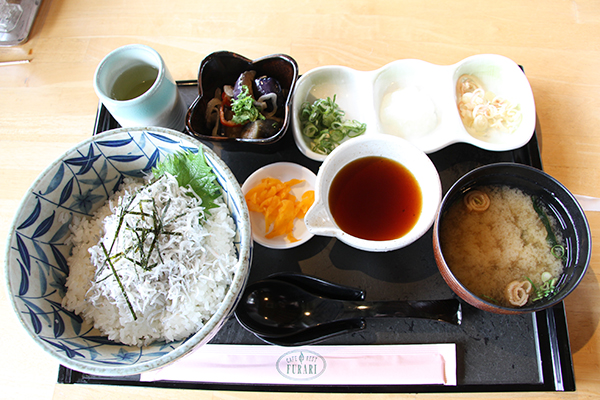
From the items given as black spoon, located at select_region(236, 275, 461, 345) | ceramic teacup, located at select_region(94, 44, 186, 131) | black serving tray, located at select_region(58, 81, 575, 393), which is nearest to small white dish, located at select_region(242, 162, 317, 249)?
black serving tray, located at select_region(58, 81, 575, 393)

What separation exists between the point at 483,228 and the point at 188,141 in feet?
3.52

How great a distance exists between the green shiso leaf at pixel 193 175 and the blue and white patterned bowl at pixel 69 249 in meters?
0.03

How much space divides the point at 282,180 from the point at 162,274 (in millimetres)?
595

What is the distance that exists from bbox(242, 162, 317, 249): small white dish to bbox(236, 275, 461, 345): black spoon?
0.15 metres

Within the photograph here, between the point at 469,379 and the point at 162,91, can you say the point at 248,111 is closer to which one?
the point at 162,91

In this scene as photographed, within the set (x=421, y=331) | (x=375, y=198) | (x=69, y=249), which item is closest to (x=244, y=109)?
(x=375, y=198)

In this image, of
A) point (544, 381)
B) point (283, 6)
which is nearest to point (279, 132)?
point (283, 6)

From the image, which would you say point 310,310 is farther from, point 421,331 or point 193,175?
point 193,175

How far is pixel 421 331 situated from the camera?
46.7 inches

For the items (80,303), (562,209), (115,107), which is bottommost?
(80,303)

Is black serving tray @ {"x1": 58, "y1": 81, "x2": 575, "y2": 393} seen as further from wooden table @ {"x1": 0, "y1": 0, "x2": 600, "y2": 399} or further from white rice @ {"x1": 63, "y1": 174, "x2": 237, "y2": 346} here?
wooden table @ {"x1": 0, "y1": 0, "x2": 600, "y2": 399}

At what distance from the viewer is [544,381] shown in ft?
3.73

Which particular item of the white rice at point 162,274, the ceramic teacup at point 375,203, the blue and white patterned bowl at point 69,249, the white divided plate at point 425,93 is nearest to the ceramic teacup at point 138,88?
the blue and white patterned bowl at point 69,249

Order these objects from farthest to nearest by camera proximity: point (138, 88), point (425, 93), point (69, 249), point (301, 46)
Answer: point (301, 46), point (425, 93), point (138, 88), point (69, 249)
